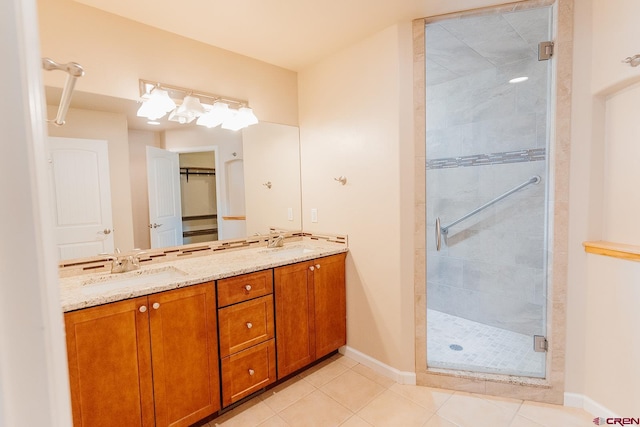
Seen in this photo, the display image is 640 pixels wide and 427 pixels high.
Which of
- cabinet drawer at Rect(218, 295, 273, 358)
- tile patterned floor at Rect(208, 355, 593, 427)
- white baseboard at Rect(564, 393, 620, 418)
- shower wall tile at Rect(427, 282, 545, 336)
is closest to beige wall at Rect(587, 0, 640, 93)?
shower wall tile at Rect(427, 282, 545, 336)

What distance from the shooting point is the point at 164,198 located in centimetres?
208

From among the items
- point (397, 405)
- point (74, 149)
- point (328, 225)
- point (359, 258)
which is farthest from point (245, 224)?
point (397, 405)

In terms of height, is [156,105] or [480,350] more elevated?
[156,105]

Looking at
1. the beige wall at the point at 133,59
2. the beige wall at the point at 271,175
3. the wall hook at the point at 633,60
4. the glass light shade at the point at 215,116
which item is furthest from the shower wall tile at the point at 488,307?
the beige wall at the point at 133,59

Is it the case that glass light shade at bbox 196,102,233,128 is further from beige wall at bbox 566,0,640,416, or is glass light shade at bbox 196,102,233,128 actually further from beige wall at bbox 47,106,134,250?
beige wall at bbox 566,0,640,416

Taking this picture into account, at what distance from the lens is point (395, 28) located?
1968mm

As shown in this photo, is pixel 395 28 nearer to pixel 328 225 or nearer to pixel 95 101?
pixel 328 225

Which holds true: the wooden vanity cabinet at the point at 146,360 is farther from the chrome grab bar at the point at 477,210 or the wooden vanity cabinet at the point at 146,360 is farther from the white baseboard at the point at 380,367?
the chrome grab bar at the point at 477,210

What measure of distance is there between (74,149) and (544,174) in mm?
2862

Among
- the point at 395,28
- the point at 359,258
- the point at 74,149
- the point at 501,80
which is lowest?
the point at 359,258

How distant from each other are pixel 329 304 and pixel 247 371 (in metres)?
0.75

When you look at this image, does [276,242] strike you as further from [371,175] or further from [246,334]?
[371,175]

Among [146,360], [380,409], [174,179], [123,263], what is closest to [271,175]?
[174,179]

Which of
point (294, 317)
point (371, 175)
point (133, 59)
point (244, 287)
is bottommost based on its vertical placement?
point (294, 317)
